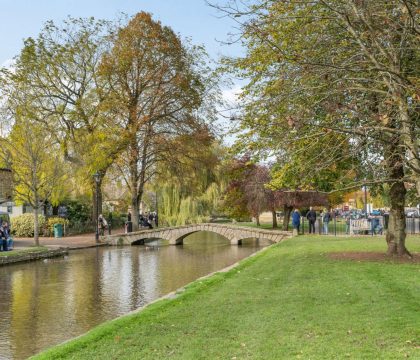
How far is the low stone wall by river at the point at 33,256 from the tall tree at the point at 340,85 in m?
14.4

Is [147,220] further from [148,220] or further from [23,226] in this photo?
[23,226]

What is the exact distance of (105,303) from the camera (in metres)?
15.4

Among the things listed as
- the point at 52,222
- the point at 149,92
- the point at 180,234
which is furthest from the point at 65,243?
the point at 149,92

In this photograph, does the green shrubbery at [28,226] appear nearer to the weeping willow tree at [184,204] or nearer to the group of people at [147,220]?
the group of people at [147,220]

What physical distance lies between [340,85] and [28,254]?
2034 centimetres

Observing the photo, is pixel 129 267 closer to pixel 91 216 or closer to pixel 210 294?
pixel 210 294

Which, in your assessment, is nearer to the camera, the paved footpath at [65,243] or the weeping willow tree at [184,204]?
the paved footpath at [65,243]

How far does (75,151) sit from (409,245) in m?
25.1

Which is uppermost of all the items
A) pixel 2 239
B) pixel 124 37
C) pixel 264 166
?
pixel 124 37

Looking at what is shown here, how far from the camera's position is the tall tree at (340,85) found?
788cm

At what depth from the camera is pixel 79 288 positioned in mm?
18172

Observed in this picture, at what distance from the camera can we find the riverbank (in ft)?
80.6

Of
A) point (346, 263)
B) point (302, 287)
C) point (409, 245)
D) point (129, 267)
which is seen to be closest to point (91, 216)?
point (129, 267)

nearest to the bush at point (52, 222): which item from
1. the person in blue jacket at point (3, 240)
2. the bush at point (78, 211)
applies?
the bush at point (78, 211)
